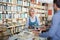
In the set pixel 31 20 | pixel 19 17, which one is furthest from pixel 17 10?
pixel 31 20

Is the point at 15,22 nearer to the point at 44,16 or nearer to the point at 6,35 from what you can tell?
the point at 6,35

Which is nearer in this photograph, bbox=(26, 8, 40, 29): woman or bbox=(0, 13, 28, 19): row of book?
bbox=(0, 13, 28, 19): row of book

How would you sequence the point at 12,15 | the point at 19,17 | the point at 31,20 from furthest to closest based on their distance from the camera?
the point at 31,20 → the point at 19,17 → the point at 12,15

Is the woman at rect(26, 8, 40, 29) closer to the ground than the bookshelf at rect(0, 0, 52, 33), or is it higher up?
closer to the ground

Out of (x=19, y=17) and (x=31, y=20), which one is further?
(x=31, y=20)

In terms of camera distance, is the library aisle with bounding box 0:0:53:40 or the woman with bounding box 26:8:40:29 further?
the woman with bounding box 26:8:40:29

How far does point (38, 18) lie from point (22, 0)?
557 mm

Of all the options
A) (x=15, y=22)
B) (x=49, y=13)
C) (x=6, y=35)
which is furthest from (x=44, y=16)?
(x=6, y=35)

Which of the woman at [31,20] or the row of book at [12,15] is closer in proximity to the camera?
the row of book at [12,15]

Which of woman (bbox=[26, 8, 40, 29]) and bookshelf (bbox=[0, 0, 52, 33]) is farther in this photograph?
woman (bbox=[26, 8, 40, 29])

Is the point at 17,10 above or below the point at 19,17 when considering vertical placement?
above

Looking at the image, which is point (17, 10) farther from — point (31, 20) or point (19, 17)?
point (31, 20)

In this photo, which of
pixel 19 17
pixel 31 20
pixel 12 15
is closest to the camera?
pixel 12 15

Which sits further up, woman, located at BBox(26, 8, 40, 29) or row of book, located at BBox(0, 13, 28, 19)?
row of book, located at BBox(0, 13, 28, 19)
